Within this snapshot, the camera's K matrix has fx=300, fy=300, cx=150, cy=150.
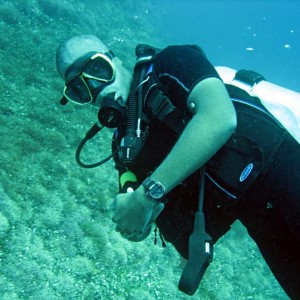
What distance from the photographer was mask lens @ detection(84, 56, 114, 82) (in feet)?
9.18

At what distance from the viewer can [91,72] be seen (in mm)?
2826

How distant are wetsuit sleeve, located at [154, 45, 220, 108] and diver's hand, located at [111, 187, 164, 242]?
2.74ft

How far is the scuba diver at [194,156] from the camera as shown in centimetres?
201

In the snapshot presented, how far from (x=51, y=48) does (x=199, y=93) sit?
10.4m

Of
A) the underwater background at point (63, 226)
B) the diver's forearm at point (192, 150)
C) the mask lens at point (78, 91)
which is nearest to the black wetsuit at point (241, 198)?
the diver's forearm at point (192, 150)

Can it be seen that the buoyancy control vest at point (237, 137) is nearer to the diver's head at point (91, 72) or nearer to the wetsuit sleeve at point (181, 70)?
the wetsuit sleeve at point (181, 70)

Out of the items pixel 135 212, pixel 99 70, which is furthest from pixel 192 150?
pixel 99 70

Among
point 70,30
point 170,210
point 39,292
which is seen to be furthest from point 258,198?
point 70,30

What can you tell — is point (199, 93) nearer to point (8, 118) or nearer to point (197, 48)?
point (197, 48)

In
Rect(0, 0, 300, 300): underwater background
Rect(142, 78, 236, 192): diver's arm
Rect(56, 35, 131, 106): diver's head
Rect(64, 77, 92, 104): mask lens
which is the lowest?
Rect(0, 0, 300, 300): underwater background

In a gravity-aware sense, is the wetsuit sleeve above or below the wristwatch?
above

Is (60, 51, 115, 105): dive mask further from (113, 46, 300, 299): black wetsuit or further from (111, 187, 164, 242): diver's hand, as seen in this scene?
(111, 187, 164, 242): diver's hand

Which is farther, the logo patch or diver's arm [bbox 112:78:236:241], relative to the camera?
the logo patch

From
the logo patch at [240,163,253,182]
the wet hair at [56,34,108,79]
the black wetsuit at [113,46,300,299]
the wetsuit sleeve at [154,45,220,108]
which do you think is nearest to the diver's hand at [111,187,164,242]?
the black wetsuit at [113,46,300,299]
